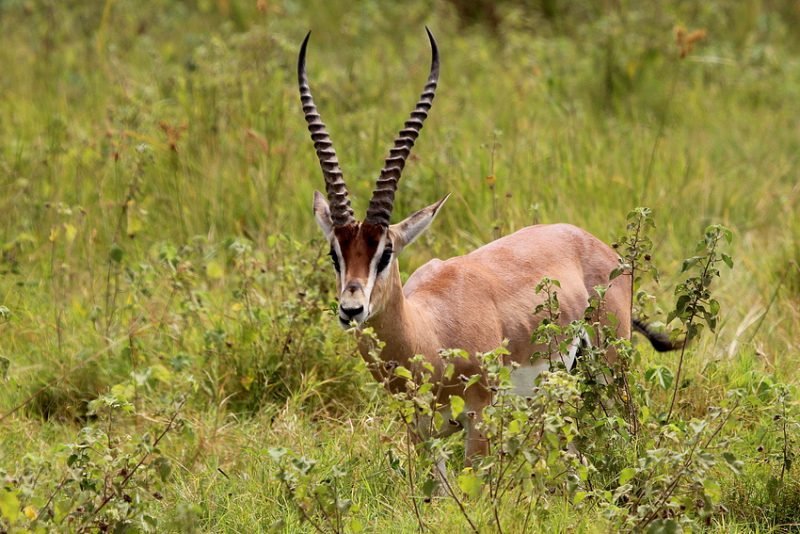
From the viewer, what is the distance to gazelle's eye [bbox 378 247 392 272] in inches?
167

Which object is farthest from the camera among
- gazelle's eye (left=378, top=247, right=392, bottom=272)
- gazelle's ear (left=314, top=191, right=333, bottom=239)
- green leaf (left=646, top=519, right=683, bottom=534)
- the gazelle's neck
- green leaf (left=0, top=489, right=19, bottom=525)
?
gazelle's ear (left=314, top=191, right=333, bottom=239)

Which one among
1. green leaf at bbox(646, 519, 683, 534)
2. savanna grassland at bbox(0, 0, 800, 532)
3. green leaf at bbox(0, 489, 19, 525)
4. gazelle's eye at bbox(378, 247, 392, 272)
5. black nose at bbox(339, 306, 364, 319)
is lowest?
savanna grassland at bbox(0, 0, 800, 532)

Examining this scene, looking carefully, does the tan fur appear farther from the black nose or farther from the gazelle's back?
the black nose

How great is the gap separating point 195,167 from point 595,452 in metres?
3.73

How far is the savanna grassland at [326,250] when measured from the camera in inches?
157

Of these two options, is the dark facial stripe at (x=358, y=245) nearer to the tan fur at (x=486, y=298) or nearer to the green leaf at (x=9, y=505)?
the tan fur at (x=486, y=298)

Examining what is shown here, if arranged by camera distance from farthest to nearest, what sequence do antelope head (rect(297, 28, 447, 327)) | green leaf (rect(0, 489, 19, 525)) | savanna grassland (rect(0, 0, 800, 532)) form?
antelope head (rect(297, 28, 447, 327)), savanna grassland (rect(0, 0, 800, 532)), green leaf (rect(0, 489, 19, 525))

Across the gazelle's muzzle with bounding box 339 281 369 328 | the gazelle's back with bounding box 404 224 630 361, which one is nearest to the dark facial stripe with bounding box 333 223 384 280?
the gazelle's muzzle with bounding box 339 281 369 328

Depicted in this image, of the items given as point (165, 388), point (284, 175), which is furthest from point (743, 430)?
point (284, 175)

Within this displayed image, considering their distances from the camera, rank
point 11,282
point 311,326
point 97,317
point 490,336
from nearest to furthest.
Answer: point 490,336
point 311,326
point 97,317
point 11,282

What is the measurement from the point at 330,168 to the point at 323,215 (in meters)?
0.18

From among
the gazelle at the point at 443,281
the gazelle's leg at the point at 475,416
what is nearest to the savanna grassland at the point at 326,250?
the gazelle's leg at the point at 475,416

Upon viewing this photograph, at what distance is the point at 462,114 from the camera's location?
8.56 meters

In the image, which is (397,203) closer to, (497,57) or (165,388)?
(165,388)
